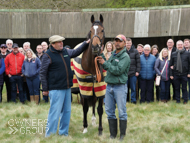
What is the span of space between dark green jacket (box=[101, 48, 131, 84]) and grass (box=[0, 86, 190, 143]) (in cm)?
121

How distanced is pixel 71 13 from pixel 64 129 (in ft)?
36.9

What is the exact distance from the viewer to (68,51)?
17.3 ft

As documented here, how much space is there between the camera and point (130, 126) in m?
5.90

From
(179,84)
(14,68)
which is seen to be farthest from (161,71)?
(14,68)

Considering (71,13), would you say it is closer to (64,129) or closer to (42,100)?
(42,100)

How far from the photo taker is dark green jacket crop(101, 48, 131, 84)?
4.52 m

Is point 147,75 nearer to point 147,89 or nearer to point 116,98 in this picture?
point 147,89

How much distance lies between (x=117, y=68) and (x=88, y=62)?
3.04ft

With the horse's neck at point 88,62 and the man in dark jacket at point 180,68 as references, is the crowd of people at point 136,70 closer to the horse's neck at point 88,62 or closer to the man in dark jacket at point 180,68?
the man in dark jacket at point 180,68

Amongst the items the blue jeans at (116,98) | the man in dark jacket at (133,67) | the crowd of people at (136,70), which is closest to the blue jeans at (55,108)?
the blue jeans at (116,98)

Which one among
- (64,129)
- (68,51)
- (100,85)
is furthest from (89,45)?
(64,129)

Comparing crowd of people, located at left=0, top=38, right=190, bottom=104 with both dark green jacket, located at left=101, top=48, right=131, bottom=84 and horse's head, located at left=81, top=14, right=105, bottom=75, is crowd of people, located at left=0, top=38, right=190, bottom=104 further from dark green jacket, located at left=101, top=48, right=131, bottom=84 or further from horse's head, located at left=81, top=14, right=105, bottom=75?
dark green jacket, located at left=101, top=48, right=131, bottom=84

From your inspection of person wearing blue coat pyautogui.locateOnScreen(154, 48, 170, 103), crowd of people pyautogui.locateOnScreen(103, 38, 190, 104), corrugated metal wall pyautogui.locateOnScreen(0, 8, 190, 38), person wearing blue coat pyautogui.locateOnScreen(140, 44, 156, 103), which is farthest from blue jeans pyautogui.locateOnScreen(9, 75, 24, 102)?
corrugated metal wall pyautogui.locateOnScreen(0, 8, 190, 38)

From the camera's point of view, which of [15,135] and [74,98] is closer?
[15,135]
